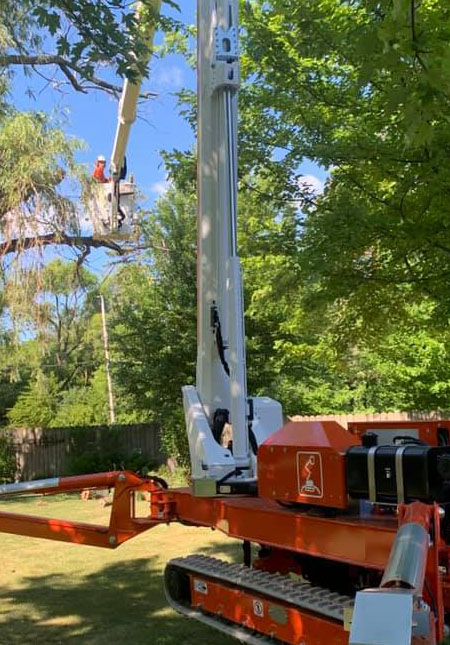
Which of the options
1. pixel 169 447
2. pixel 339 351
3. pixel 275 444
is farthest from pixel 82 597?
pixel 169 447

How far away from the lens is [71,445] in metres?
22.2

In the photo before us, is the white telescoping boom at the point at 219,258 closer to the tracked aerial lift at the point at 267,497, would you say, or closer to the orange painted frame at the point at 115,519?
the tracked aerial lift at the point at 267,497

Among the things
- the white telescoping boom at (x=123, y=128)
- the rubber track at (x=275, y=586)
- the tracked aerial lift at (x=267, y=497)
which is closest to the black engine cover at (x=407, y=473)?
the tracked aerial lift at (x=267, y=497)

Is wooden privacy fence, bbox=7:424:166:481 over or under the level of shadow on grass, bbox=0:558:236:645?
over

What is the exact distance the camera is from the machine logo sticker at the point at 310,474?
432 centimetres

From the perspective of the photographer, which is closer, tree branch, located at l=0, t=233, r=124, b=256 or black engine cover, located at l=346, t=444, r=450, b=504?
black engine cover, located at l=346, t=444, r=450, b=504

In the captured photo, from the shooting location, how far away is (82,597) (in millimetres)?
7234

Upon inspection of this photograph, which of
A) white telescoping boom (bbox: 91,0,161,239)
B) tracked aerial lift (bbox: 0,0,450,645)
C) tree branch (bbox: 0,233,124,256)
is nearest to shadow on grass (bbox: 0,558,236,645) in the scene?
tracked aerial lift (bbox: 0,0,450,645)

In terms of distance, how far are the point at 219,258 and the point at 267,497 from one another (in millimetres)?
2017

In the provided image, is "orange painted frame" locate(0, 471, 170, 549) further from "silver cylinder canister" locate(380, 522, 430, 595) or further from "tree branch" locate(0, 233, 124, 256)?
"tree branch" locate(0, 233, 124, 256)

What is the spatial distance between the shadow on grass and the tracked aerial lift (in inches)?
21.6

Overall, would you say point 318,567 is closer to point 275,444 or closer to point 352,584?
point 352,584

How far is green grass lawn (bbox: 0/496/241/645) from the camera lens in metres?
5.92

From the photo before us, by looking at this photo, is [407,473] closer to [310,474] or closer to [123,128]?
[310,474]
